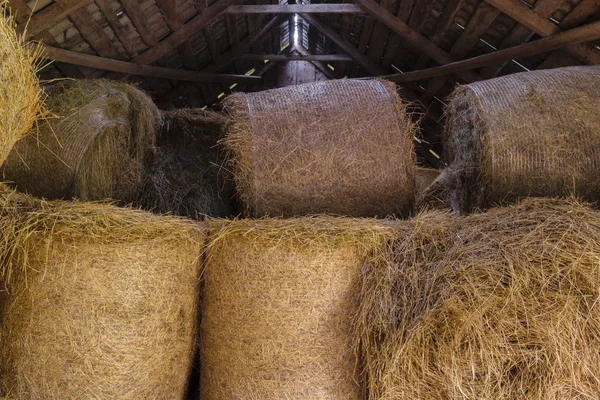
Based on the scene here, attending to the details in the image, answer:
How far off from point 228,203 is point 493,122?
4.54 feet

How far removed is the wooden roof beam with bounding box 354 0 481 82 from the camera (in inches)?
162

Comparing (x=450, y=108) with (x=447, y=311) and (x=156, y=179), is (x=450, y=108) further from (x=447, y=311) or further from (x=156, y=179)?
(x=156, y=179)

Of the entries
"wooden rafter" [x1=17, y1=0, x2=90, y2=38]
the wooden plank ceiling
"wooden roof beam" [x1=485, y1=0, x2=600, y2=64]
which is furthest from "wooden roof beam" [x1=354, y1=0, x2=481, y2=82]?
"wooden rafter" [x1=17, y1=0, x2=90, y2=38]

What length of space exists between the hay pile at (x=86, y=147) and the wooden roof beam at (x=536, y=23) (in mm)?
2121

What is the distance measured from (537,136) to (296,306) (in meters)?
1.19

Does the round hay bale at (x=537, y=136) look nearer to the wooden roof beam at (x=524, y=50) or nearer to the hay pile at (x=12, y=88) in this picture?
the wooden roof beam at (x=524, y=50)

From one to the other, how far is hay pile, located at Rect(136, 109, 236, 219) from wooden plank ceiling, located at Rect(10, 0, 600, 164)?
783mm

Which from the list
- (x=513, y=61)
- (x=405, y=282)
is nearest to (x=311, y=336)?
(x=405, y=282)

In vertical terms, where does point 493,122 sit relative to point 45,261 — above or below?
above

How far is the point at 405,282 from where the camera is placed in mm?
1865

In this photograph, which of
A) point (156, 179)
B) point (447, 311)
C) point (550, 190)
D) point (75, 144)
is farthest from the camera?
point (156, 179)

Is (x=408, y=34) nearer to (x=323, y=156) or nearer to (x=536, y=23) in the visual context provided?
(x=536, y=23)

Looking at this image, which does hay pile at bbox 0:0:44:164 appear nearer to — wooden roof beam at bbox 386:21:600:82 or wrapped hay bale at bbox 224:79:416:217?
wrapped hay bale at bbox 224:79:416:217

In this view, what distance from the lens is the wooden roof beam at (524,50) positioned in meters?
2.96
